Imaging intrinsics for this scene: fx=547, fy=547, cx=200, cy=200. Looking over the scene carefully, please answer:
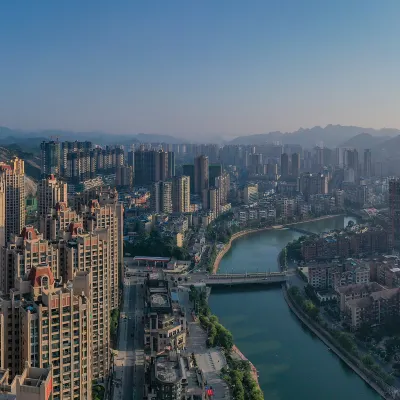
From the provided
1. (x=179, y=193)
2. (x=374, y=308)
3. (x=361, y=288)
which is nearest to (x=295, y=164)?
(x=179, y=193)

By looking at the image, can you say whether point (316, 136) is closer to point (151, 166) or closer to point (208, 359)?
point (151, 166)

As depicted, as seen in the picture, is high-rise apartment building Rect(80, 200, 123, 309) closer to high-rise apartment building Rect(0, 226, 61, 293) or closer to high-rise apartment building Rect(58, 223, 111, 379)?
high-rise apartment building Rect(58, 223, 111, 379)

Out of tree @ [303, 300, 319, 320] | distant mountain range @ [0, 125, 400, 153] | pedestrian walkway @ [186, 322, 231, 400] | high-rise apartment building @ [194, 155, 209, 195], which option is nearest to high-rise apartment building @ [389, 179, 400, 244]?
tree @ [303, 300, 319, 320]

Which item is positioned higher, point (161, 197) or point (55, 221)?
point (55, 221)

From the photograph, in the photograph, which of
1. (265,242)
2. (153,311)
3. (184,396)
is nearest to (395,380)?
(184,396)

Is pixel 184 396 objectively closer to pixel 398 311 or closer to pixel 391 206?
pixel 398 311

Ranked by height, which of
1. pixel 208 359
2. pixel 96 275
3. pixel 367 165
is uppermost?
pixel 367 165
